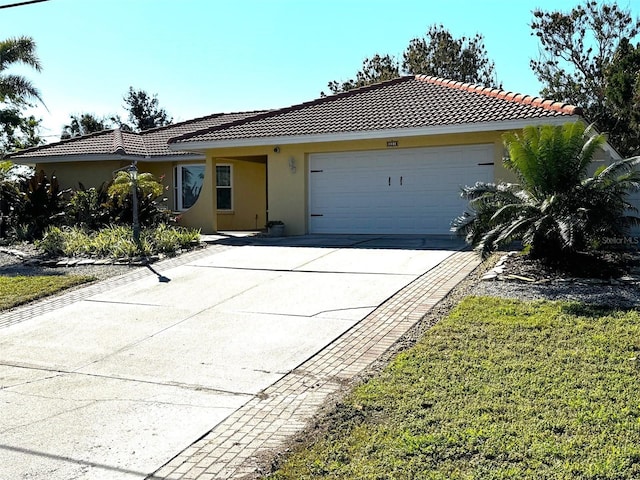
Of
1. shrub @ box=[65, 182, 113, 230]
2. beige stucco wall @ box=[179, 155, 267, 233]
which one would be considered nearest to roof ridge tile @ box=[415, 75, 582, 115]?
beige stucco wall @ box=[179, 155, 267, 233]

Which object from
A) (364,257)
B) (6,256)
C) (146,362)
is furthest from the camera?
(6,256)

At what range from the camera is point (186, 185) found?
2177 cm

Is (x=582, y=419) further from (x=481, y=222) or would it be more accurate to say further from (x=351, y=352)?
(x=481, y=222)

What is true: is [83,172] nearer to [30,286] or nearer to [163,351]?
[30,286]

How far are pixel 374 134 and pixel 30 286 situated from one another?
8540 millimetres

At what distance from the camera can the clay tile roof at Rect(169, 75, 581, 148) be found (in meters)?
14.6

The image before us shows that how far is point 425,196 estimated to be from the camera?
1602 cm

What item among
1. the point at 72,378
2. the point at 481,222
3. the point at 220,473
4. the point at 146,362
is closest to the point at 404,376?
the point at 220,473

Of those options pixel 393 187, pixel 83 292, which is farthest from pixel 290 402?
pixel 393 187

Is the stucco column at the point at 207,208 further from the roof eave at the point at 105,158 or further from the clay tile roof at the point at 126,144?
the clay tile roof at the point at 126,144

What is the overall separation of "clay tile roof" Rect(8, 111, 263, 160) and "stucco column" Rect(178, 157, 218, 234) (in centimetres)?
218

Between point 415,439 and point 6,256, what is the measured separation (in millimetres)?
13056

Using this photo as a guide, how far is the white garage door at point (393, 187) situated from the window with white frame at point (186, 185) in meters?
5.80

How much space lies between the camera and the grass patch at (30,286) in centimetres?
973
